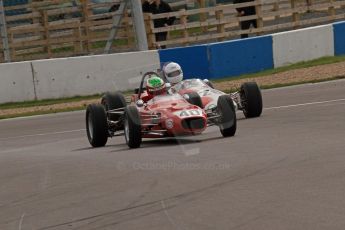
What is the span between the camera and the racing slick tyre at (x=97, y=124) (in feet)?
47.4

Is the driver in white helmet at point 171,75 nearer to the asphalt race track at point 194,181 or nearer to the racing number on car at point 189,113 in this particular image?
the asphalt race track at point 194,181

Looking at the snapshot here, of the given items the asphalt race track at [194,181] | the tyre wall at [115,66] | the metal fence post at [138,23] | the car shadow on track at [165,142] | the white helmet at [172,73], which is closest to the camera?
the asphalt race track at [194,181]

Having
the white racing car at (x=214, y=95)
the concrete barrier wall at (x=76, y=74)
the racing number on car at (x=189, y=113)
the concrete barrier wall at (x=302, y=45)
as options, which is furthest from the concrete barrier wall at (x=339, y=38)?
the racing number on car at (x=189, y=113)

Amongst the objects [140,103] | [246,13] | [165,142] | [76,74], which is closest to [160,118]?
[165,142]

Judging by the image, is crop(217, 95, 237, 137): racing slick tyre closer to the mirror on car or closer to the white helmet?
the mirror on car

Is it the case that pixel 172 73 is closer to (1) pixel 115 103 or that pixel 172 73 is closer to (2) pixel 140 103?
(2) pixel 140 103

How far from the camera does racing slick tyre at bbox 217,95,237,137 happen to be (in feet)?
43.7

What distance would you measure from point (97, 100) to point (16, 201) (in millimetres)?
13311

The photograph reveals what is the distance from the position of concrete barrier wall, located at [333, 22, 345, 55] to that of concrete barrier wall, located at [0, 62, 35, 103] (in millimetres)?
7749

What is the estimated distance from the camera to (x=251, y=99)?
50.6 feet

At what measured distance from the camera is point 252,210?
25.4ft

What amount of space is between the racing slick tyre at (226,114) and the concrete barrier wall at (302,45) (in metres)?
11.9

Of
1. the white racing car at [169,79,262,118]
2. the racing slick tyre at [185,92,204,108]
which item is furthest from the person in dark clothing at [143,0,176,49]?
the racing slick tyre at [185,92,204,108]

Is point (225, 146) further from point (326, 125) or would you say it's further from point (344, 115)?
point (344, 115)
